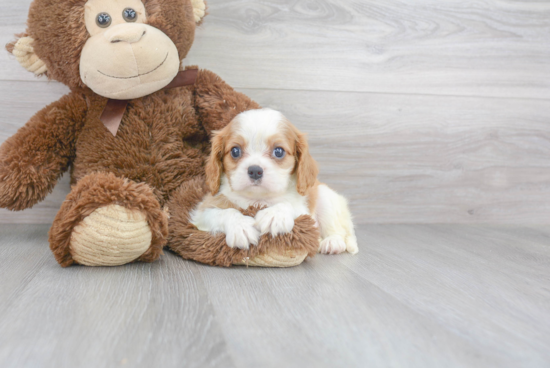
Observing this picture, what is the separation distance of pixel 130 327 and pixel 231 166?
57 cm

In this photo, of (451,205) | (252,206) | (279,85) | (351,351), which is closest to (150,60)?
(252,206)

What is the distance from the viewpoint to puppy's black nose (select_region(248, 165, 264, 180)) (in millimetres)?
1179

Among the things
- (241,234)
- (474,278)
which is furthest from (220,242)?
(474,278)

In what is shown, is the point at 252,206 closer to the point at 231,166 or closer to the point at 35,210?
the point at 231,166

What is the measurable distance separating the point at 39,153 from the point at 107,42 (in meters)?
0.40

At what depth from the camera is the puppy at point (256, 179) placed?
118 centimetres

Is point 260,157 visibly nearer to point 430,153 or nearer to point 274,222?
point 274,222

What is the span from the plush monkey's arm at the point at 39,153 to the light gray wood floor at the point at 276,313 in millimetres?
171

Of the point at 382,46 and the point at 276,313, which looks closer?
the point at 276,313

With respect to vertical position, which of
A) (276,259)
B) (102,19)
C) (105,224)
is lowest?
(276,259)

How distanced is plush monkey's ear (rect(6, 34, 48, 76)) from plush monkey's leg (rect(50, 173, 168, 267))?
49 centimetres

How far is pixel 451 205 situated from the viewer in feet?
6.64

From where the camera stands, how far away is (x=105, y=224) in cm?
106

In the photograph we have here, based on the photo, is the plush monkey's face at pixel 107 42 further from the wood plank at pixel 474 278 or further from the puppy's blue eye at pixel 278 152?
the wood plank at pixel 474 278
